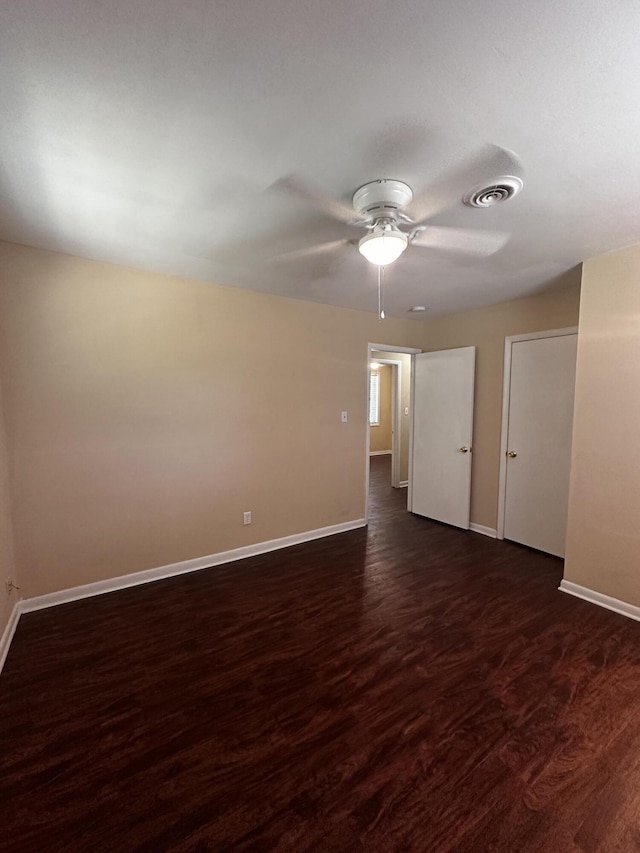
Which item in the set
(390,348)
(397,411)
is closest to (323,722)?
(390,348)

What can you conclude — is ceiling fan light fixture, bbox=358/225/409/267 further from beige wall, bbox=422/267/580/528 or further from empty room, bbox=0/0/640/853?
beige wall, bbox=422/267/580/528

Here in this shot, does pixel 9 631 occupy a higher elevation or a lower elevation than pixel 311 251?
lower

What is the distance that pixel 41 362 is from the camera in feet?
8.13

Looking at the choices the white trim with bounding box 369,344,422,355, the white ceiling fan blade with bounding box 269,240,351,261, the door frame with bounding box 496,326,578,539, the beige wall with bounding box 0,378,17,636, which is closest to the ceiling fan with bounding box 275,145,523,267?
the white ceiling fan blade with bounding box 269,240,351,261

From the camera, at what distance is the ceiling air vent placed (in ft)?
5.28

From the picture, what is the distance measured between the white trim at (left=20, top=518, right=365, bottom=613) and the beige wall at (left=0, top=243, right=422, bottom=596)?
0.05 meters

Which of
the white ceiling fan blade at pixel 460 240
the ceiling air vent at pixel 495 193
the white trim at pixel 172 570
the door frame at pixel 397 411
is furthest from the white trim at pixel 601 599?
the door frame at pixel 397 411

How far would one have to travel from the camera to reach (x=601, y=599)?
2.59 metres

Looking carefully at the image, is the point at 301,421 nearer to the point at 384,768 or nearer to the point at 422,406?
the point at 422,406

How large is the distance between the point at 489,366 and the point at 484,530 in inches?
70.0

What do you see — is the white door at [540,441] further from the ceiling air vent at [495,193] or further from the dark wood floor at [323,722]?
the ceiling air vent at [495,193]

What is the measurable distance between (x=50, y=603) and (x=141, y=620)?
722 mm

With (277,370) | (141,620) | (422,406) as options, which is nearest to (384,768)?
(141,620)

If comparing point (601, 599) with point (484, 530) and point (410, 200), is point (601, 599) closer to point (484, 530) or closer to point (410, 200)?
point (484, 530)
